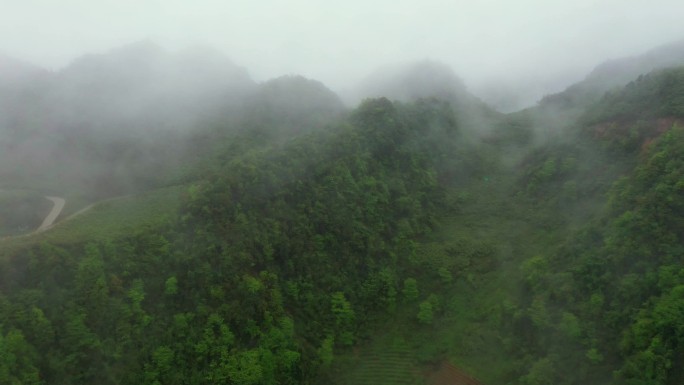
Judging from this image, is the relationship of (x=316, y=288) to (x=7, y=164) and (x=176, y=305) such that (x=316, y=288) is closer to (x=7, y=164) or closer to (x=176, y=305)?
(x=176, y=305)

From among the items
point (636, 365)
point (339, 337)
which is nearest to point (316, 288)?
point (339, 337)

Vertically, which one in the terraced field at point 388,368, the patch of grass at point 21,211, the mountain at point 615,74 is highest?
the mountain at point 615,74

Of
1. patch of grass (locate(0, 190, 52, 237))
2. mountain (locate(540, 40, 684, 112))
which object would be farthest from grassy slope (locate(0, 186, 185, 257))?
mountain (locate(540, 40, 684, 112))

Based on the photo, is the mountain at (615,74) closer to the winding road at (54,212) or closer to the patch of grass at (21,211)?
the winding road at (54,212)

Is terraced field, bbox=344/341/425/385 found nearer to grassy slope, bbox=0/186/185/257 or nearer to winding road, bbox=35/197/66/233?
grassy slope, bbox=0/186/185/257

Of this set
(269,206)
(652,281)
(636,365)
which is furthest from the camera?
(269,206)

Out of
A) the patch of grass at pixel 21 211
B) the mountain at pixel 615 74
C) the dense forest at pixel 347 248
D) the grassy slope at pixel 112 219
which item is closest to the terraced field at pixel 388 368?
the dense forest at pixel 347 248

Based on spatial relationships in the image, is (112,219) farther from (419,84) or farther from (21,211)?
(419,84)

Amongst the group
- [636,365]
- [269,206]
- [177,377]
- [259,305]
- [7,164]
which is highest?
[7,164]

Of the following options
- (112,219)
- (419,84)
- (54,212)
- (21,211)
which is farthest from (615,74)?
(21,211)
